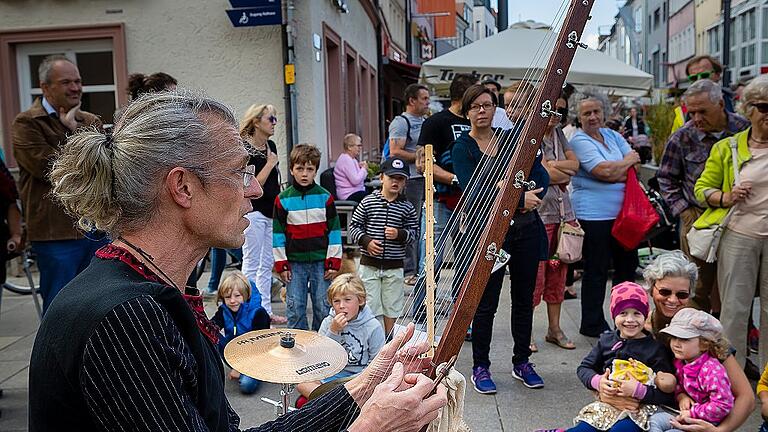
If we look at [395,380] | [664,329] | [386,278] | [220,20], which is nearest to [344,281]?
[386,278]

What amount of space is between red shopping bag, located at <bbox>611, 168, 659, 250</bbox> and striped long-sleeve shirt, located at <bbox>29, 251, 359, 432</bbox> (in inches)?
176

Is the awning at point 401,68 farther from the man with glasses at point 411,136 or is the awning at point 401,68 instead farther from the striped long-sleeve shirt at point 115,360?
the striped long-sleeve shirt at point 115,360

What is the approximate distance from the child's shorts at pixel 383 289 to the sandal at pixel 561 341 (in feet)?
3.89

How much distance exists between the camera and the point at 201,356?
1482 millimetres

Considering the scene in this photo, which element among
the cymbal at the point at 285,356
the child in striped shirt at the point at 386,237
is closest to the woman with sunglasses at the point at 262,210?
the child in striped shirt at the point at 386,237

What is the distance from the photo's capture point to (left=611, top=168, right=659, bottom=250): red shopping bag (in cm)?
531

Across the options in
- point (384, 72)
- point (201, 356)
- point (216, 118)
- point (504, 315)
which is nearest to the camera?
point (201, 356)

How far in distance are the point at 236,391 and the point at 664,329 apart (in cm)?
272

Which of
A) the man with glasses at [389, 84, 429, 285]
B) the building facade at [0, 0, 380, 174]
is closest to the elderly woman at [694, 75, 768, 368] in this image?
the man with glasses at [389, 84, 429, 285]

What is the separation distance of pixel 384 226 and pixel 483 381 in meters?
1.38

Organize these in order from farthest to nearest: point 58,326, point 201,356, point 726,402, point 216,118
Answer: point 726,402
point 216,118
point 201,356
point 58,326

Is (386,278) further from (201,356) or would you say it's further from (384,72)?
(384,72)

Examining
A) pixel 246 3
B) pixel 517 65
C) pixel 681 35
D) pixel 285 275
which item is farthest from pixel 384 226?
pixel 681 35

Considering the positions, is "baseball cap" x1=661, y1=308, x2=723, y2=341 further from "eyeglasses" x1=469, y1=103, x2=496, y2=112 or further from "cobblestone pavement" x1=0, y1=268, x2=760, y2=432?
"eyeglasses" x1=469, y1=103, x2=496, y2=112
